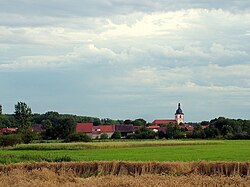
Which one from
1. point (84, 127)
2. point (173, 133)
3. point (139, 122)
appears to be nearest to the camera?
point (173, 133)

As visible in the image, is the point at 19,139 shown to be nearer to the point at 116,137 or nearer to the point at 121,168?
the point at 116,137

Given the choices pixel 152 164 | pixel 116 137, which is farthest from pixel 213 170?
pixel 116 137

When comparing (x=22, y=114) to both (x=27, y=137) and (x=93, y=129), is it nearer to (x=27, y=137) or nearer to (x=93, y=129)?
(x=93, y=129)

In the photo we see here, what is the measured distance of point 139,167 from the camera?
3212 centimetres

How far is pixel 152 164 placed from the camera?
106ft

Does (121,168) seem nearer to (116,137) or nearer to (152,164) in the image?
(152,164)

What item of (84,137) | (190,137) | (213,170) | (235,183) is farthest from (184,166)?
(190,137)

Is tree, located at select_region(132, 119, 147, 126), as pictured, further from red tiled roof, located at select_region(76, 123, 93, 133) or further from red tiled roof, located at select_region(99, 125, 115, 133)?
red tiled roof, located at select_region(76, 123, 93, 133)

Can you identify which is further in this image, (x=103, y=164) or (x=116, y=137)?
(x=116, y=137)

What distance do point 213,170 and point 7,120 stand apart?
123 m

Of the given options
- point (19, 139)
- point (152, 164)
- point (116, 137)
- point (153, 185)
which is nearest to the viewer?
point (153, 185)

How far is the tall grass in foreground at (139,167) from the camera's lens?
30.4 metres

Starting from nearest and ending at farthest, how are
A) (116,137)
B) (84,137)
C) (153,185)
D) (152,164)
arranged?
(153,185), (152,164), (84,137), (116,137)

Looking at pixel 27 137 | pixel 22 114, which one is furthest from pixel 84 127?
pixel 27 137
